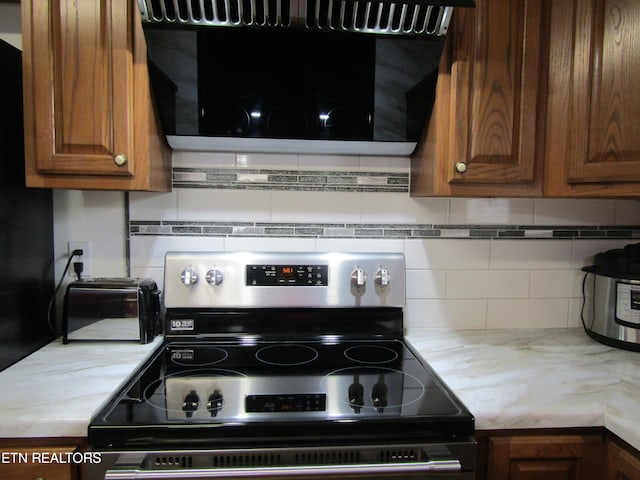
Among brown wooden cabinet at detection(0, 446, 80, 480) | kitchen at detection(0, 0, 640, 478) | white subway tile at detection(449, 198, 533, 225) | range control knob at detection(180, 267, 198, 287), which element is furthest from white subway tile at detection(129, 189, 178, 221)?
white subway tile at detection(449, 198, 533, 225)

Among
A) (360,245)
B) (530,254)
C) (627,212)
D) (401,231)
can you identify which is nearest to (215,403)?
(360,245)

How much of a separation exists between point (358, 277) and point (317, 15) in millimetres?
787

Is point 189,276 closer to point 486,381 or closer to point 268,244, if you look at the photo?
point 268,244

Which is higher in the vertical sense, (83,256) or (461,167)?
(461,167)

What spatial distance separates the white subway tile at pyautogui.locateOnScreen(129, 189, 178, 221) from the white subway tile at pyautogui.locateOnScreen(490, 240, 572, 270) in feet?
3.84

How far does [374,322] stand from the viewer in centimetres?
145

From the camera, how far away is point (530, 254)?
5.11 feet

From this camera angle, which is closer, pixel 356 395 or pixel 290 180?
pixel 356 395

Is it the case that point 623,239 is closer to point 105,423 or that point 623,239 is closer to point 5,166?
point 105,423

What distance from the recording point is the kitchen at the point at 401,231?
147 centimetres

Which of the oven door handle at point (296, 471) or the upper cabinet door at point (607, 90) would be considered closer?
the oven door handle at point (296, 471)

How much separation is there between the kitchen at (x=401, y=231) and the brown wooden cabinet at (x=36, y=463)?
0.67 m

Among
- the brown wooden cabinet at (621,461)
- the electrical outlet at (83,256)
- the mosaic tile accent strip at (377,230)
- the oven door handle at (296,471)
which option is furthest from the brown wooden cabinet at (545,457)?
the electrical outlet at (83,256)

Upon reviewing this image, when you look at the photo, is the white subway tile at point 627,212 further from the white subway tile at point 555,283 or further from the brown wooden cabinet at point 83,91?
the brown wooden cabinet at point 83,91
